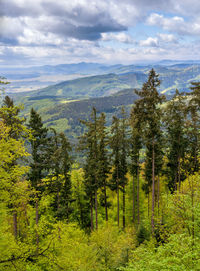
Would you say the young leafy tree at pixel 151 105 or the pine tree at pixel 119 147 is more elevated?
the young leafy tree at pixel 151 105

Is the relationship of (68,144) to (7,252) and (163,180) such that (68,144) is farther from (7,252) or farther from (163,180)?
(163,180)

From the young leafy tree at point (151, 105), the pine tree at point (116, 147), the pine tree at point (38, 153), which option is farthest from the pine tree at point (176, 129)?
the pine tree at point (38, 153)

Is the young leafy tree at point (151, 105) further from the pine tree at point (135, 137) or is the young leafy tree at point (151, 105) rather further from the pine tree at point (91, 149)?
the pine tree at point (91, 149)

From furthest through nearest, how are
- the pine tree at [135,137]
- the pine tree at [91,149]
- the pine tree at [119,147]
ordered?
1. the pine tree at [119,147]
2. the pine tree at [91,149]
3. the pine tree at [135,137]

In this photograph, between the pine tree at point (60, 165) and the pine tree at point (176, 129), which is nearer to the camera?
the pine tree at point (60, 165)

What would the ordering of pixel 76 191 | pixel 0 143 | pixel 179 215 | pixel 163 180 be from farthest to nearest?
pixel 163 180 → pixel 76 191 → pixel 179 215 → pixel 0 143

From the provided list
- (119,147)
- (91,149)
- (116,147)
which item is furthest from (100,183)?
(91,149)

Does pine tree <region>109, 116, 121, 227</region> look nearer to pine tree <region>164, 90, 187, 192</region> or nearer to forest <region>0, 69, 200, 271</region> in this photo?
forest <region>0, 69, 200, 271</region>

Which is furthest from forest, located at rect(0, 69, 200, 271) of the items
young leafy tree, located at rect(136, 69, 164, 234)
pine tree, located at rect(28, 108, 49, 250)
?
pine tree, located at rect(28, 108, 49, 250)

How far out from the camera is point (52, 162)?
942 inches

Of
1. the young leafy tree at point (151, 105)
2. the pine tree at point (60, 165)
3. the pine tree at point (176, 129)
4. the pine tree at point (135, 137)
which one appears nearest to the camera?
the young leafy tree at point (151, 105)

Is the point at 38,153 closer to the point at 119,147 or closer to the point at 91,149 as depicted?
the point at 91,149

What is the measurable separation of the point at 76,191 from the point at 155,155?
1994 centimetres

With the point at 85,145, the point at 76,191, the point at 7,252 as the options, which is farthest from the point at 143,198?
the point at 7,252
